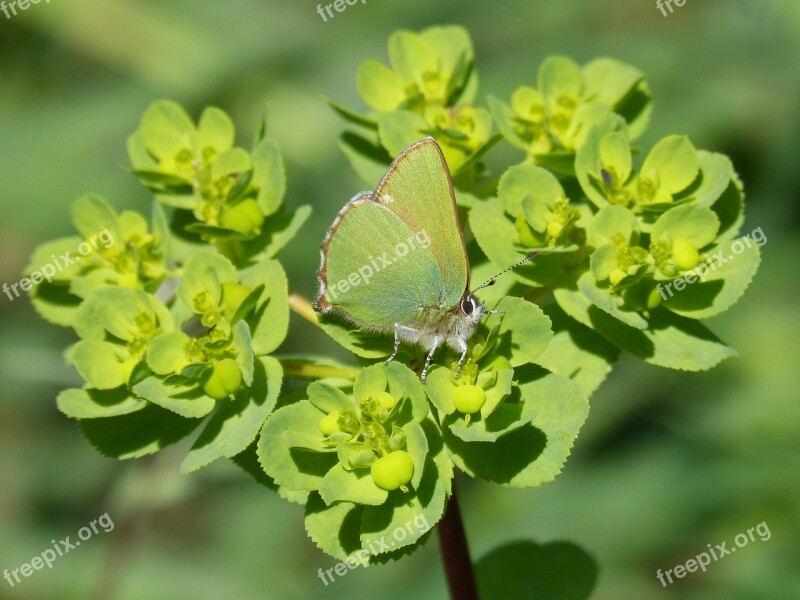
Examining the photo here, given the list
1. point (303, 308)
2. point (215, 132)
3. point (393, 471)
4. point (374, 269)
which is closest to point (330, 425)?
point (393, 471)

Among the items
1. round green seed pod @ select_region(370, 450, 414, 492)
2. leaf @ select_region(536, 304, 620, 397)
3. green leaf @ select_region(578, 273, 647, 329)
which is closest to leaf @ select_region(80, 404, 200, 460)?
round green seed pod @ select_region(370, 450, 414, 492)

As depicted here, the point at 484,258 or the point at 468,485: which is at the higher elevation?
the point at 484,258

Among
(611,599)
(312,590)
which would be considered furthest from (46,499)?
(611,599)

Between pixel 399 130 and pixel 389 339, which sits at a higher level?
pixel 399 130

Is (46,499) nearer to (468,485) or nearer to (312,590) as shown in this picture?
(312,590)

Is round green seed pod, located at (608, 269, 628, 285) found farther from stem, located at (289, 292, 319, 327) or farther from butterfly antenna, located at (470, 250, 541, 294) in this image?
stem, located at (289, 292, 319, 327)

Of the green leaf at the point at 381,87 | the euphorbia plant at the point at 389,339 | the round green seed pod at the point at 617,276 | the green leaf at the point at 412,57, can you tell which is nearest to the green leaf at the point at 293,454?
the euphorbia plant at the point at 389,339

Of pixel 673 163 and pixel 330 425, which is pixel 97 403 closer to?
pixel 330 425
